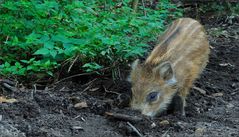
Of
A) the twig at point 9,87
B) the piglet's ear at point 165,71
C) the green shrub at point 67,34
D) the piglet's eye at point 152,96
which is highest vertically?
the green shrub at point 67,34

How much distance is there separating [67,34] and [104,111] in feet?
3.67

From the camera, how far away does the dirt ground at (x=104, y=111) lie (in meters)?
4.75

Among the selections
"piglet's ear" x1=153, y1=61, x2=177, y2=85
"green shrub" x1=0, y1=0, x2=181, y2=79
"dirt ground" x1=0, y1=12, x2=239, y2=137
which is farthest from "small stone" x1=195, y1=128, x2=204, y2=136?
"green shrub" x1=0, y1=0, x2=181, y2=79

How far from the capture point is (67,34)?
19.9 ft

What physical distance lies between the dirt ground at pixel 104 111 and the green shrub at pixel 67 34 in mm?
322

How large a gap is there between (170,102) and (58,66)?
53.4 inches

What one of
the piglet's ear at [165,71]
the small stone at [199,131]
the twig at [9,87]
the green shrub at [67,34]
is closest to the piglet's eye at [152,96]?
the piglet's ear at [165,71]

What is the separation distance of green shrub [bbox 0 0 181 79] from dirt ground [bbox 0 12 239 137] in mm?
322

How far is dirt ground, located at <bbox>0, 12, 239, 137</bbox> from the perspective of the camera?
4.75 metres

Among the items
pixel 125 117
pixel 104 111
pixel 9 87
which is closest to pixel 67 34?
pixel 9 87

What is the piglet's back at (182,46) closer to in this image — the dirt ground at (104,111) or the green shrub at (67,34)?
the green shrub at (67,34)

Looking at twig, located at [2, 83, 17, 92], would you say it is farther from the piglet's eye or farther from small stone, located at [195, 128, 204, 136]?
small stone, located at [195, 128, 204, 136]

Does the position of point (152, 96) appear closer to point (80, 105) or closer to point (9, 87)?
point (80, 105)

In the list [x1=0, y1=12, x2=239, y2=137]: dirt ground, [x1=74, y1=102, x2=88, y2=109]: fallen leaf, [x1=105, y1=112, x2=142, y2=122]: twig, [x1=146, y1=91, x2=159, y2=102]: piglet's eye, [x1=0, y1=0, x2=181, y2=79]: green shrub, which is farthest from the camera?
[x1=0, y1=0, x2=181, y2=79]: green shrub
